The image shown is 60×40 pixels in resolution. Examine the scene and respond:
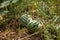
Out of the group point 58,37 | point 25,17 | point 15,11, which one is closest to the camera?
point 58,37

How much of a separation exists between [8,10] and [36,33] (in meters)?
0.46

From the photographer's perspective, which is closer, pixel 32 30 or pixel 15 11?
pixel 32 30

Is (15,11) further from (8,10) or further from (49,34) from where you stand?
(49,34)

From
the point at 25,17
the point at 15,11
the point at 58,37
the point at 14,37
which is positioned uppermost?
the point at 15,11

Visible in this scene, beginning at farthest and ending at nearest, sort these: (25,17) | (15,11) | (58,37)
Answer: (15,11)
(25,17)
(58,37)

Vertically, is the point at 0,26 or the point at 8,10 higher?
the point at 8,10

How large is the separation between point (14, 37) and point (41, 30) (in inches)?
10.3

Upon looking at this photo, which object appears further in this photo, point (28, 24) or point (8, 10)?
point (8, 10)

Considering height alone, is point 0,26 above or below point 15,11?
below

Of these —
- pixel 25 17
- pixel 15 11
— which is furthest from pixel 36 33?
pixel 15 11

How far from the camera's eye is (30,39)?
188 cm

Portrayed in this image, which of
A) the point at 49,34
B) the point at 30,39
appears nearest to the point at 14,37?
the point at 30,39

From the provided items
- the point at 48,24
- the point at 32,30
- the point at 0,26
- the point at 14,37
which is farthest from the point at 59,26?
the point at 0,26

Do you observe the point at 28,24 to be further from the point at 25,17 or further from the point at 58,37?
the point at 58,37
